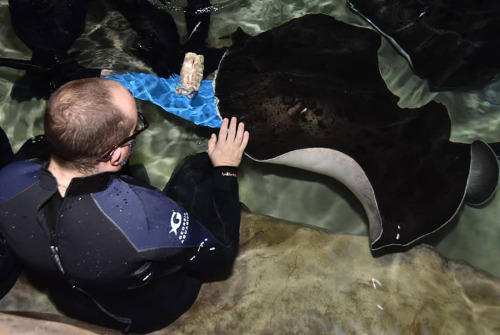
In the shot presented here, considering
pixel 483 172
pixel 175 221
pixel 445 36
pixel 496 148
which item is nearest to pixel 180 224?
pixel 175 221

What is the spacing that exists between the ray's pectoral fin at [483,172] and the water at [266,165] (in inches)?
11.1

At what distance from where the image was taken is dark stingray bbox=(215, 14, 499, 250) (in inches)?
132

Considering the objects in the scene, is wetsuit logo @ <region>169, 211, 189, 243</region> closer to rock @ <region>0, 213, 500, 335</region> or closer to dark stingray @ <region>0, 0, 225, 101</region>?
rock @ <region>0, 213, 500, 335</region>

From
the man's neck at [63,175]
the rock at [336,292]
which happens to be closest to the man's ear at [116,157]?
the man's neck at [63,175]

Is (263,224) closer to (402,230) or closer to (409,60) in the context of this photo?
(402,230)

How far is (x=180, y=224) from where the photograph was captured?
2369mm

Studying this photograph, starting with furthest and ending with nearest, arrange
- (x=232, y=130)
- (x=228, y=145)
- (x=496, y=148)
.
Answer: (x=496, y=148) → (x=232, y=130) → (x=228, y=145)

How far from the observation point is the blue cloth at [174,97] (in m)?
4.13

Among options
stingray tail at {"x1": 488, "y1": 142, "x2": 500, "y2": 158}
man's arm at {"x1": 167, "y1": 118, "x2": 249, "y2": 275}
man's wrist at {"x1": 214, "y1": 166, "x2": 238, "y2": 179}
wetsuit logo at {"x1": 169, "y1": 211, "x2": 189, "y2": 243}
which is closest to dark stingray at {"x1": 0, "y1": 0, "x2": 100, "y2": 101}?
man's arm at {"x1": 167, "y1": 118, "x2": 249, "y2": 275}

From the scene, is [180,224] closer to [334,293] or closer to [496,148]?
[334,293]

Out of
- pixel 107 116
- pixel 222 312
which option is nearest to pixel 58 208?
pixel 107 116

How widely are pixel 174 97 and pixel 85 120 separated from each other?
2349 millimetres

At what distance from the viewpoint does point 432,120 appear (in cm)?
375

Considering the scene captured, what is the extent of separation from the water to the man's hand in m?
0.98
